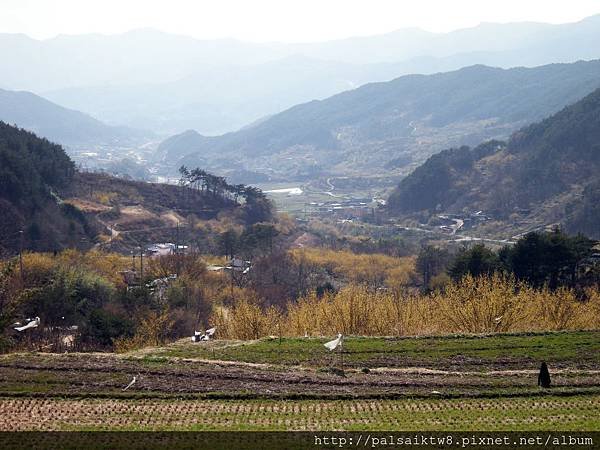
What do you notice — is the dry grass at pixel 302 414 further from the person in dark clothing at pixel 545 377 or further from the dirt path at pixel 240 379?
the person in dark clothing at pixel 545 377

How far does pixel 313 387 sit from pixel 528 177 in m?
97.6

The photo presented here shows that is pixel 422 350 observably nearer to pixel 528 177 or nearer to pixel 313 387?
pixel 313 387

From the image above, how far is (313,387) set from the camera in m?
23.4

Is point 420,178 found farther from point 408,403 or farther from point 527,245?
point 408,403

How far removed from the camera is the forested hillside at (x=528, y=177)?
99.6 meters

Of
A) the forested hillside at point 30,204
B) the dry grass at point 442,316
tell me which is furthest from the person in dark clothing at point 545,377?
the forested hillside at point 30,204

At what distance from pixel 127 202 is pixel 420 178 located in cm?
6240

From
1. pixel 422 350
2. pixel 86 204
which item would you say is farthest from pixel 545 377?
pixel 86 204

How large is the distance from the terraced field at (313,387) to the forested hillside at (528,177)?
6684 cm

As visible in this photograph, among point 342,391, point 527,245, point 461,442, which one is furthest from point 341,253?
point 461,442

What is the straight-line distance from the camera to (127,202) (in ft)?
279

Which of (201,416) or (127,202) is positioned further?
(127,202)

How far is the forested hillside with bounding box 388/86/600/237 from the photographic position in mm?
99562

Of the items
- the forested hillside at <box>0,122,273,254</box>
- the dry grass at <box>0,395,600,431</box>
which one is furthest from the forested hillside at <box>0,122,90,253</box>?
the dry grass at <box>0,395,600,431</box>
